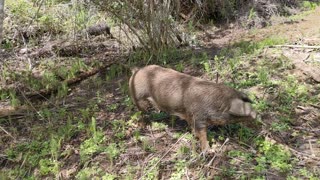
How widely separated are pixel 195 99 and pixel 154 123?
819mm

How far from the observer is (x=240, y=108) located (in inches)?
150

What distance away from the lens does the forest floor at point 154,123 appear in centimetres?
385

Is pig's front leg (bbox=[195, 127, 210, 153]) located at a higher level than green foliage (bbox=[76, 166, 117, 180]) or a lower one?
higher

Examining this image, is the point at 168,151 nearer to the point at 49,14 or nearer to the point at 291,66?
the point at 291,66

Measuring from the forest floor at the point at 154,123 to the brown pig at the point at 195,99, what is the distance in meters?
0.25

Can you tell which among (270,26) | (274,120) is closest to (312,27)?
(270,26)

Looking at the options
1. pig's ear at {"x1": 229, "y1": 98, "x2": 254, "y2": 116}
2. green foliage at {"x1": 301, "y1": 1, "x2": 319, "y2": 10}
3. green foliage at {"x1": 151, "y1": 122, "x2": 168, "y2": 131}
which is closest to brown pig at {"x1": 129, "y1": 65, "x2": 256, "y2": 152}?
pig's ear at {"x1": 229, "y1": 98, "x2": 254, "y2": 116}

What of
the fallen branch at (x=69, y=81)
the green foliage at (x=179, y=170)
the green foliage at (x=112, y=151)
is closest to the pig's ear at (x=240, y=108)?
the green foliage at (x=179, y=170)

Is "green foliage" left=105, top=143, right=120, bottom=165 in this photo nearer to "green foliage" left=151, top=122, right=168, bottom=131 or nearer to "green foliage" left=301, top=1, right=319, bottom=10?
"green foliage" left=151, top=122, right=168, bottom=131

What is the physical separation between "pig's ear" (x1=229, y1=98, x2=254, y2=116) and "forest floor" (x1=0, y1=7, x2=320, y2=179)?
12.7 inches

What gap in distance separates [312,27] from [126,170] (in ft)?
18.5

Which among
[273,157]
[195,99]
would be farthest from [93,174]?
[273,157]

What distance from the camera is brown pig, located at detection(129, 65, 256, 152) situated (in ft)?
12.7

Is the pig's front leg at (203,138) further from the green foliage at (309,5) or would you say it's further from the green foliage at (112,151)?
the green foliage at (309,5)
